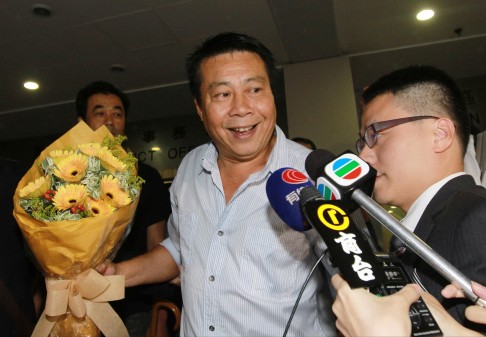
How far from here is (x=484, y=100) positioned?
5.46m

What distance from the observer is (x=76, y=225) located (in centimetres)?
102

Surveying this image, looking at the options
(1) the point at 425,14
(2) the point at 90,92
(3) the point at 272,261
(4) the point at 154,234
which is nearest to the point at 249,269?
(3) the point at 272,261

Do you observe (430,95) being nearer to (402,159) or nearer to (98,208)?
(402,159)

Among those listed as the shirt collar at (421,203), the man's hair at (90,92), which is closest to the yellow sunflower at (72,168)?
the shirt collar at (421,203)

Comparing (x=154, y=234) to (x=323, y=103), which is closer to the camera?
(x=154, y=234)

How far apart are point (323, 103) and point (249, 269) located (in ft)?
12.1

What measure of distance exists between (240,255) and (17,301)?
0.64 m

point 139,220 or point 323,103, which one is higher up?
point 323,103

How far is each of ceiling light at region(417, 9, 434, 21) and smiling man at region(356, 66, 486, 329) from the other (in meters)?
3.01

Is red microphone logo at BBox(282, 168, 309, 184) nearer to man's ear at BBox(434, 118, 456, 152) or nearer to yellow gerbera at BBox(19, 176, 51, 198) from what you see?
man's ear at BBox(434, 118, 456, 152)

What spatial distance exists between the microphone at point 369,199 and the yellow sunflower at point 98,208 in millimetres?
551

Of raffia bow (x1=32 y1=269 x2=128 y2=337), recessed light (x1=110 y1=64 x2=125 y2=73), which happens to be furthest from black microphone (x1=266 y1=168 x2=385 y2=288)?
recessed light (x1=110 y1=64 x2=125 y2=73)

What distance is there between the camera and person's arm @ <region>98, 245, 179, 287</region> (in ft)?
4.54

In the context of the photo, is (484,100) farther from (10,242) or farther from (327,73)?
(10,242)
